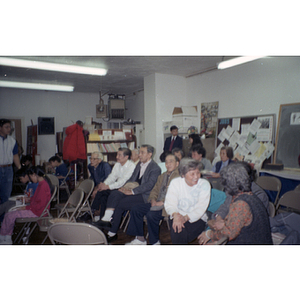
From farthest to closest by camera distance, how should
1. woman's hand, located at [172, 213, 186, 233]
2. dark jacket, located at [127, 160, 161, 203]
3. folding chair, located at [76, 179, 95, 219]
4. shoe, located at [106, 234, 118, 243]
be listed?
folding chair, located at [76, 179, 95, 219]
dark jacket, located at [127, 160, 161, 203]
shoe, located at [106, 234, 118, 243]
woman's hand, located at [172, 213, 186, 233]

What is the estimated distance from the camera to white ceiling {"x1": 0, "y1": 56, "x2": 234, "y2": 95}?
2891 millimetres

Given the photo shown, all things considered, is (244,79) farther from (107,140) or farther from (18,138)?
(18,138)

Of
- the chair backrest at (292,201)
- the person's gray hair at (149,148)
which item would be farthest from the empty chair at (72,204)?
the chair backrest at (292,201)

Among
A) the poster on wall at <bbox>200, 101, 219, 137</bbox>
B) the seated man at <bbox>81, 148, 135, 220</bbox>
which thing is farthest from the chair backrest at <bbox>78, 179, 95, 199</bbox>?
the poster on wall at <bbox>200, 101, 219, 137</bbox>

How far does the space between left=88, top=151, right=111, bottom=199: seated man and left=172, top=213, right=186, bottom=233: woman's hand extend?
178 centimetres

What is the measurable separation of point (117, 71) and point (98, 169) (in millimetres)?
1687

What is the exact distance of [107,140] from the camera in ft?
12.3

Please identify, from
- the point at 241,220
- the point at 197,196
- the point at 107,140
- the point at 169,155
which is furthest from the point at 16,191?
the point at 241,220

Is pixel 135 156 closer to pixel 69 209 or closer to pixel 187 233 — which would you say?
pixel 69 209

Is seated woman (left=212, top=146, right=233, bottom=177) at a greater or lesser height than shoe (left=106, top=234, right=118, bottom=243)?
greater

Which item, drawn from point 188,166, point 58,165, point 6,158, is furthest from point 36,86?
point 188,166

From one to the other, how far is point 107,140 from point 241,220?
252 cm

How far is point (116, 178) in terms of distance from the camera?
3822 millimetres

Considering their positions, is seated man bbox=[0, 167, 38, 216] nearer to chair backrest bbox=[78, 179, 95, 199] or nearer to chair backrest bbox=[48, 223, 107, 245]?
chair backrest bbox=[78, 179, 95, 199]
